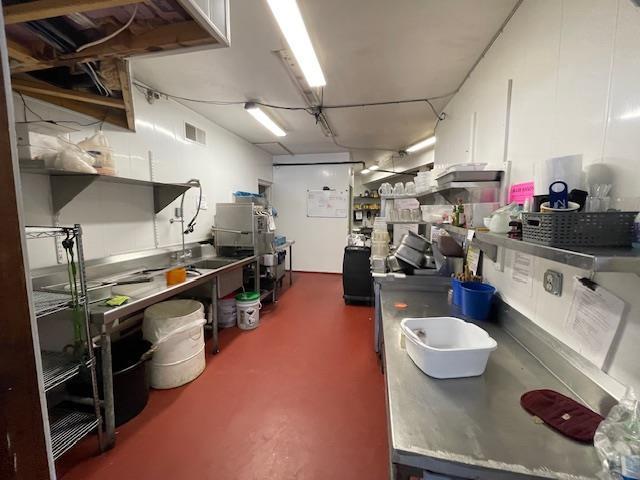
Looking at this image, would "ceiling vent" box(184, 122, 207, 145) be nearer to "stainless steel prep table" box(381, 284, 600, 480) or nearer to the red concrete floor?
the red concrete floor

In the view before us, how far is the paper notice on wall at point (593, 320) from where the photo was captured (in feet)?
2.76

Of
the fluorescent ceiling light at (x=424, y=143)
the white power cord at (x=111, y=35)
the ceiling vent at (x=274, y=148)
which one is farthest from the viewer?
the ceiling vent at (x=274, y=148)

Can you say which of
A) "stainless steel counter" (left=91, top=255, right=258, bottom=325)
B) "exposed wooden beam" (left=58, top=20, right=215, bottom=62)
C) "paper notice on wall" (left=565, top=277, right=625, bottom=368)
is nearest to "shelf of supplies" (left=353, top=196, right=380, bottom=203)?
"stainless steel counter" (left=91, top=255, right=258, bottom=325)

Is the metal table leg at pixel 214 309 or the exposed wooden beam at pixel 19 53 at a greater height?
the exposed wooden beam at pixel 19 53

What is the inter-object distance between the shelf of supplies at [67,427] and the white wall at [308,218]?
451cm

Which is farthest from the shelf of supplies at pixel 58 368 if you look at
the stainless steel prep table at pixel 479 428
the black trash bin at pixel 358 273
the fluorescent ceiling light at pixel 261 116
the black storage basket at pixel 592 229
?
the black trash bin at pixel 358 273

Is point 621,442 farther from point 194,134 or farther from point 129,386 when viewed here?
point 194,134

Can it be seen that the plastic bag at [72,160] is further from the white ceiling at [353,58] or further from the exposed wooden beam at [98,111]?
the white ceiling at [353,58]

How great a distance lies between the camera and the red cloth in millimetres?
776

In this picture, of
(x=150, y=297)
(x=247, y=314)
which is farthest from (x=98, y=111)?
(x=247, y=314)

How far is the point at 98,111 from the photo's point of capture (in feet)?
5.25

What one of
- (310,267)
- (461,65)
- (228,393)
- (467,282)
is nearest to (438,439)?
(467,282)

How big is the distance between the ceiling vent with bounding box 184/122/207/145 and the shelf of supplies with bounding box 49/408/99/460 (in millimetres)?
2806

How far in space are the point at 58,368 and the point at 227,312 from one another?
70.7 inches
